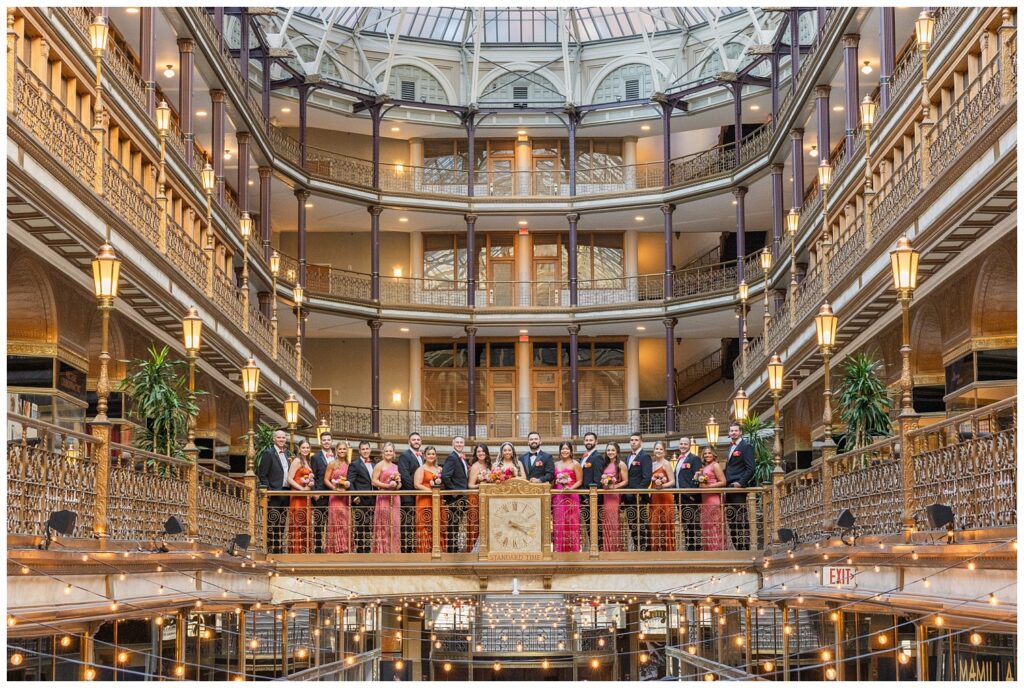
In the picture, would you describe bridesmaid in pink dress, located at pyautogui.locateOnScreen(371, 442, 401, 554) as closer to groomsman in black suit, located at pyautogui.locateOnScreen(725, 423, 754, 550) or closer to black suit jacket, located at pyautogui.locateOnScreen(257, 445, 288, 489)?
black suit jacket, located at pyautogui.locateOnScreen(257, 445, 288, 489)

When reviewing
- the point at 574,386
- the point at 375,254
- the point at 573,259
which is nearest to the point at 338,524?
the point at 574,386

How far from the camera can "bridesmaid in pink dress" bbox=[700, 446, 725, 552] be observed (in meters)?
22.5

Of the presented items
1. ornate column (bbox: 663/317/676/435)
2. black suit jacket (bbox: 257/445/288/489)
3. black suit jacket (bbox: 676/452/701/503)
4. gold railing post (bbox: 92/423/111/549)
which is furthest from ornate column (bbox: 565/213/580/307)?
gold railing post (bbox: 92/423/111/549)

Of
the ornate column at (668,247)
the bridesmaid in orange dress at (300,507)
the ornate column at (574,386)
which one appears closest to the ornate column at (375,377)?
the ornate column at (574,386)

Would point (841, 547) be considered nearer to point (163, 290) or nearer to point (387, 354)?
point (163, 290)

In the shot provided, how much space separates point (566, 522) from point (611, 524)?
2.46 feet

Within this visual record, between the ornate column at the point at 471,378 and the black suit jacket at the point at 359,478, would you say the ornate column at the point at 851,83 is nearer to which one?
the black suit jacket at the point at 359,478

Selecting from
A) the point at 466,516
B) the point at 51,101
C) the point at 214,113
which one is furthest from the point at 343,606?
the point at 214,113

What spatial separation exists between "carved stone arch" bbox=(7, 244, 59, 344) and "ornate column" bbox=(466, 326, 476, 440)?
22.0m

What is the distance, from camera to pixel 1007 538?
35.0 ft

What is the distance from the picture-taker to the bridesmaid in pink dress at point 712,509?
73.9 feet

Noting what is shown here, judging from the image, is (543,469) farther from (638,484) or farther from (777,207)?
(777,207)

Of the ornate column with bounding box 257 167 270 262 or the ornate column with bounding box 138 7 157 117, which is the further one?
the ornate column with bounding box 257 167 270 262

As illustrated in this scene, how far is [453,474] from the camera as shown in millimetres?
22734
